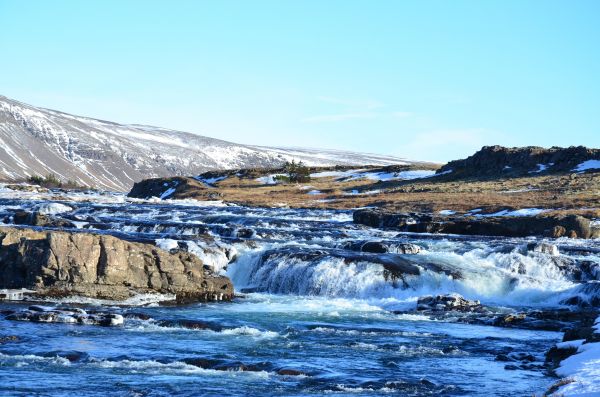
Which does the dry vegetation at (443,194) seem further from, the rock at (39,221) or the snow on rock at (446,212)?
the rock at (39,221)

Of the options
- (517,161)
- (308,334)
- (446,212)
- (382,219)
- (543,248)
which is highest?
(517,161)

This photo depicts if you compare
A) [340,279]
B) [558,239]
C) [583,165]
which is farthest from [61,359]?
[583,165]

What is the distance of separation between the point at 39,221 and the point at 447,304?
30.9 metres

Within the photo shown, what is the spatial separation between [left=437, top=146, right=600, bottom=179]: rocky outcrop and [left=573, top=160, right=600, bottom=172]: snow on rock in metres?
0.89

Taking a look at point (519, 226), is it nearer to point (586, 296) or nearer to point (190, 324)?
point (586, 296)

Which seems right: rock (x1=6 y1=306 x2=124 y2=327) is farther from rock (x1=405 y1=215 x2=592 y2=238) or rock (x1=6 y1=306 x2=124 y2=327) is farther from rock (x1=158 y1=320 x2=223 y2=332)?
rock (x1=405 y1=215 x2=592 y2=238)

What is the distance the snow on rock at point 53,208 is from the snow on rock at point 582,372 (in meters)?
54.9

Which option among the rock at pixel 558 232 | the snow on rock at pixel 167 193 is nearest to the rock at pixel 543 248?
the rock at pixel 558 232

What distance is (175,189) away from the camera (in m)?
140

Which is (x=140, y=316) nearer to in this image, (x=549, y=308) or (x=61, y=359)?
(x=61, y=359)

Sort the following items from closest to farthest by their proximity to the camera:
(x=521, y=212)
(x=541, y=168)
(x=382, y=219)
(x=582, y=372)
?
(x=582, y=372) < (x=382, y=219) < (x=521, y=212) < (x=541, y=168)

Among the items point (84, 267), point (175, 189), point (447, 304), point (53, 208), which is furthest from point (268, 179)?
point (84, 267)

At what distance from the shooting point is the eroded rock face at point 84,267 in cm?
3353

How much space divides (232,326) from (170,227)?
29516 mm
